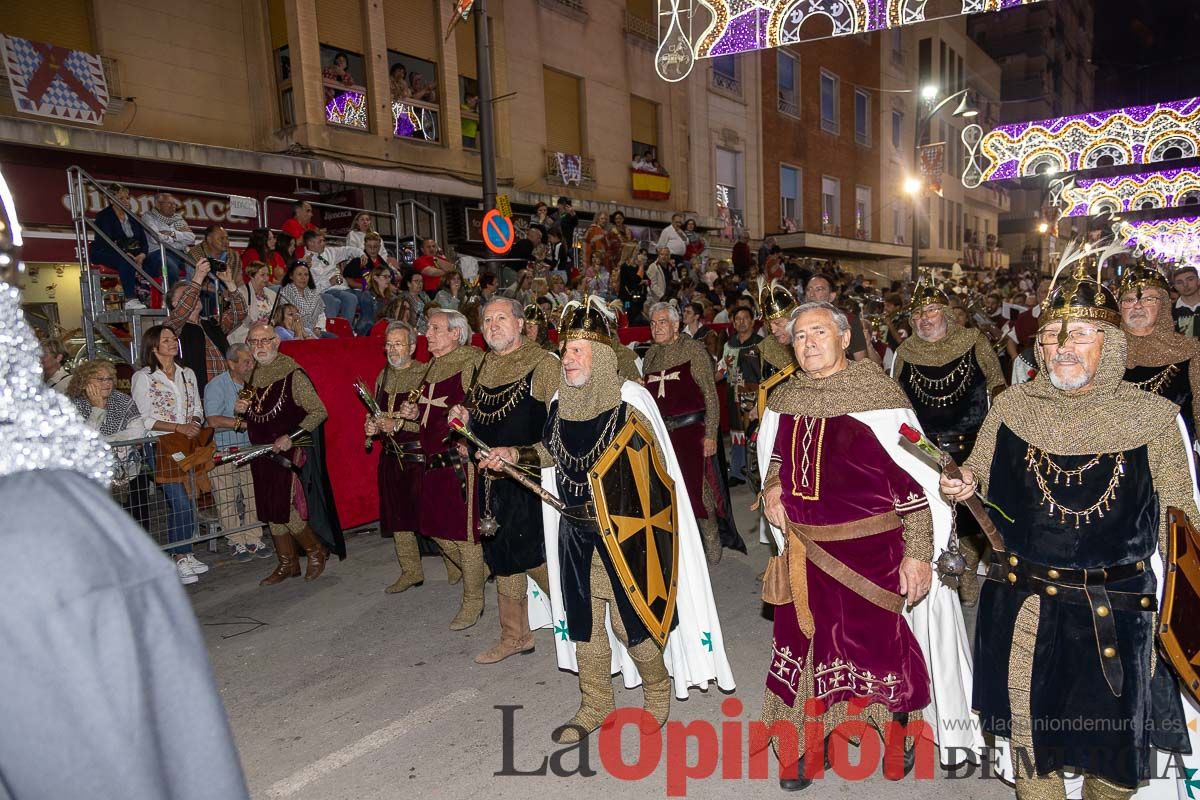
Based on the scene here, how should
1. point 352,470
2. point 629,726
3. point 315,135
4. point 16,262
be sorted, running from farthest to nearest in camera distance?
point 315,135, point 352,470, point 629,726, point 16,262

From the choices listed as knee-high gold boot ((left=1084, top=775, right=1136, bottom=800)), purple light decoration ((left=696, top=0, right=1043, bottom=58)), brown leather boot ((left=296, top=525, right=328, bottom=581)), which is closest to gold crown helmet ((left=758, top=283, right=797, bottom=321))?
purple light decoration ((left=696, top=0, right=1043, bottom=58))

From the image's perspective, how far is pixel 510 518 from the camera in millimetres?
4469

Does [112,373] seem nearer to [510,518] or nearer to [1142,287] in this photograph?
[510,518]

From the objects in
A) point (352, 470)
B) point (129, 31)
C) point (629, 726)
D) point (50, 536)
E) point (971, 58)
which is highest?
point (971, 58)

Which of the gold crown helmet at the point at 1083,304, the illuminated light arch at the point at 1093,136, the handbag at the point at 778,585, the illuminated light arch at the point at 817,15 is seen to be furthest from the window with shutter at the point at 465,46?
the gold crown helmet at the point at 1083,304

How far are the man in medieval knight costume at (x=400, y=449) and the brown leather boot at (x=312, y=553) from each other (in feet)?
2.62

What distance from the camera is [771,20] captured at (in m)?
6.68

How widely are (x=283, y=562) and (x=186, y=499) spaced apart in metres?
0.91

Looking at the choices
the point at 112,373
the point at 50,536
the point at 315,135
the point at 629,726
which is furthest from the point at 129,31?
the point at 50,536

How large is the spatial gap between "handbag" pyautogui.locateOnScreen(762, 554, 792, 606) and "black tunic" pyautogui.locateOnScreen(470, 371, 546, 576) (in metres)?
1.60

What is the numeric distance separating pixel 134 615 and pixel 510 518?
358 cm

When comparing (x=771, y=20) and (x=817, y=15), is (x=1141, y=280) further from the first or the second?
(x=771, y=20)

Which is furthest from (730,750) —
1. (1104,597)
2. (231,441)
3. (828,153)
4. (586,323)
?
(828,153)

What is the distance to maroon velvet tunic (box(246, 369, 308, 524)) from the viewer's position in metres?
5.88
